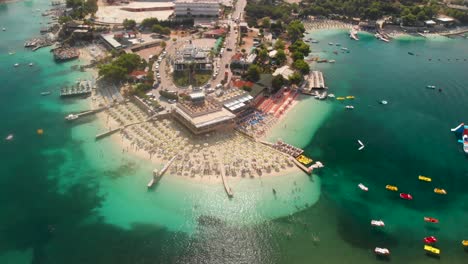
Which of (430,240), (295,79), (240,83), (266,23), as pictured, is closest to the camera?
(430,240)

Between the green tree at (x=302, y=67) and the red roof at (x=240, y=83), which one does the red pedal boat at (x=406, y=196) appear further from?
the green tree at (x=302, y=67)

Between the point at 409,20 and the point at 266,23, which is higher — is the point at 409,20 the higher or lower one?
the higher one

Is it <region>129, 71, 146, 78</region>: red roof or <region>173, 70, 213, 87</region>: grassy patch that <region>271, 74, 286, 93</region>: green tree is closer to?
<region>173, 70, 213, 87</region>: grassy patch

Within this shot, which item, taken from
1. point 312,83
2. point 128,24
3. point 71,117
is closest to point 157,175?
point 71,117

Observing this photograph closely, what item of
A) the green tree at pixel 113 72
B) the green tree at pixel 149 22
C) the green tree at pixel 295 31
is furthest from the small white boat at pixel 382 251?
the green tree at pixel 149 22

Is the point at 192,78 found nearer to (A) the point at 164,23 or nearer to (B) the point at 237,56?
(B) the point at 237,56

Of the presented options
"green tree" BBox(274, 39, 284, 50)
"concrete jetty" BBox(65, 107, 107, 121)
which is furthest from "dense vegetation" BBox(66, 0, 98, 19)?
"green tree" BBox(274, 39, 284, 50)
